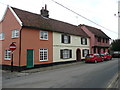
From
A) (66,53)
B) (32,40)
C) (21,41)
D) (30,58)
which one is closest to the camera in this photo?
(21,41)

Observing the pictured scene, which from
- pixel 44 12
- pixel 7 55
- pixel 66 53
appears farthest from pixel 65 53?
pixel 7 55

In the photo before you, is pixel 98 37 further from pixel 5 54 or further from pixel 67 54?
pixel 5 54

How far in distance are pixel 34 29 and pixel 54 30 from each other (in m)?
3.61

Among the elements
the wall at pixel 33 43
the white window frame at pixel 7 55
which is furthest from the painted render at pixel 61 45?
the white window frame at pixel 7 55

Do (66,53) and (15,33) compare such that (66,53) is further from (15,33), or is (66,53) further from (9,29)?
(9,29)

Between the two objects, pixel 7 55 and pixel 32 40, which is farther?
pixel 7 55

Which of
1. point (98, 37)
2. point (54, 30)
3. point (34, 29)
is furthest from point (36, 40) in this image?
point (98, 37)

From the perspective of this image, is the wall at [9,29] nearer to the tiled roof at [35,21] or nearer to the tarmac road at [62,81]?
the tiled roof at [35,21]

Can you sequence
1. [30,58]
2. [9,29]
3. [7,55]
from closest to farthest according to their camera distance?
[30,58], [7,55], [9,29]

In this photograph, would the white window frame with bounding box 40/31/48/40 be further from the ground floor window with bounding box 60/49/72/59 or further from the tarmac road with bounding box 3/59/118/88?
the tarmac road with bounding box 3/59/118/88

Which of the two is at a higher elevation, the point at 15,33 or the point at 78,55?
the point at 15,33

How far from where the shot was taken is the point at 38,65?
15.6 metres

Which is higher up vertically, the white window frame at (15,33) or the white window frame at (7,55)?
the white window frame at (15,33)

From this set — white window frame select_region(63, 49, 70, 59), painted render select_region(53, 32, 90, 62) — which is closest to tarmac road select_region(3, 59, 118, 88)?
painted render select_region(53, 32, 90, 62)
